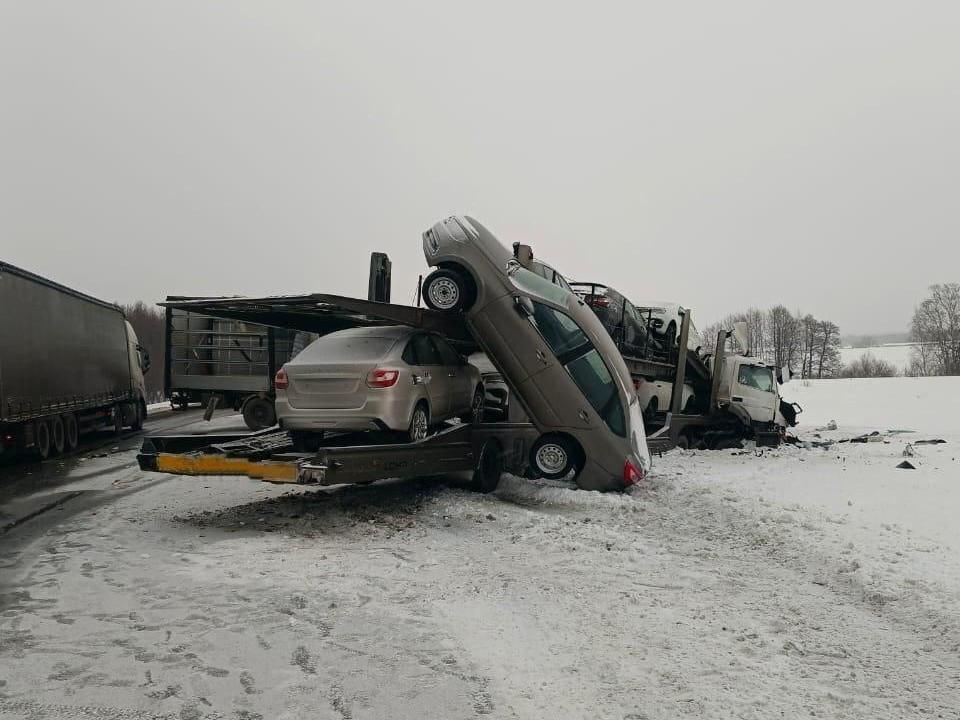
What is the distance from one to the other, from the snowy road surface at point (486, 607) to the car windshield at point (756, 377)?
8.01m

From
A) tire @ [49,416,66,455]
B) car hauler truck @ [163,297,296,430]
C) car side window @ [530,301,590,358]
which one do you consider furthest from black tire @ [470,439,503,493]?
tire @ [49,416,66,455]

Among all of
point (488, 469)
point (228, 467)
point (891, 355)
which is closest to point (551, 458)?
point (488, 469)

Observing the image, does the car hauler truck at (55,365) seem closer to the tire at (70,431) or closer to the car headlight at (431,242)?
the tire at (70,431)

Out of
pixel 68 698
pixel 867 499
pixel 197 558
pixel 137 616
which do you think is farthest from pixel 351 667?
pixel 867 499

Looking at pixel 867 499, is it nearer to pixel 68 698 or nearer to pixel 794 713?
pixel 794 713

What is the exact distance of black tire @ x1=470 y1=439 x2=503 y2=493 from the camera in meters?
8.78

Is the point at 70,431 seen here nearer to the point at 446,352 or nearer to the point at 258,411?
the point at 258,411

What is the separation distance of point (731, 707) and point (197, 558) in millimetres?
4388

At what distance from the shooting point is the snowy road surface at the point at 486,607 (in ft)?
11.3

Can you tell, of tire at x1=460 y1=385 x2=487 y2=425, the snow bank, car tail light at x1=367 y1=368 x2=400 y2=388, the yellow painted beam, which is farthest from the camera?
the snow bank

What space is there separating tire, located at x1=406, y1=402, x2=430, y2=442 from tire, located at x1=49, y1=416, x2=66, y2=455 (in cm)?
925

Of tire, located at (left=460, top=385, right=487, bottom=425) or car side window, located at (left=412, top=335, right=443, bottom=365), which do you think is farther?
tire, located at (left=460, top=385, right=487, bottom=425)

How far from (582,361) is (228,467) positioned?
4.37 m

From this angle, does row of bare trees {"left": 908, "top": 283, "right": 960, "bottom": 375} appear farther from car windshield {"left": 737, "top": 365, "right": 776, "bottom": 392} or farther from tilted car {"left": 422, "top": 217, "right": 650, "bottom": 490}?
tilted car {"left": 422, "top": 217, "right": 650, "bottom": 490}
